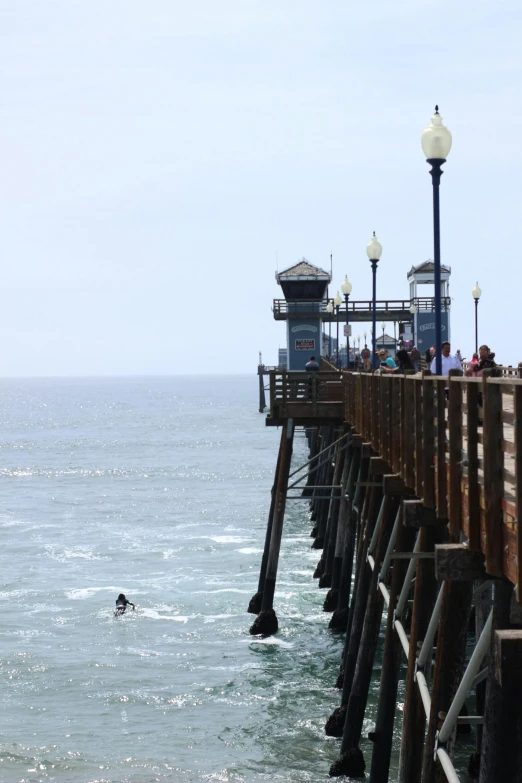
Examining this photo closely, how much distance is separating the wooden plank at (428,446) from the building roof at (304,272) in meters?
46.9

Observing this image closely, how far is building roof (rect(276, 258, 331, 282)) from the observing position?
185ft

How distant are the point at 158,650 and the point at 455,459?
1513 cm

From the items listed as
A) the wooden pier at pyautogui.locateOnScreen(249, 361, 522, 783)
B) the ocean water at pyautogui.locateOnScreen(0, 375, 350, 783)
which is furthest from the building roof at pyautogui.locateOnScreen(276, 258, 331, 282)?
the wooden pier at pyautogui.locateOnScreen(249, 361, 522, 783)

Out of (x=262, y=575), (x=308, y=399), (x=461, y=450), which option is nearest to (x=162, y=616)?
(x=262, y=575)

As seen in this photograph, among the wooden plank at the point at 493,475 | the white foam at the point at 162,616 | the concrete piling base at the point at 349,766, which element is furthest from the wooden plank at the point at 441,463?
the white foam at the point at 162,616

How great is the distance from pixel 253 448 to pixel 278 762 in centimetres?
7071

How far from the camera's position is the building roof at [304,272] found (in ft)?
185

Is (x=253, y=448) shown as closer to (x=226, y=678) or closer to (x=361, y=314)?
(x=361, y=314)

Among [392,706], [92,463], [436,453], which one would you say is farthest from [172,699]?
[92,463]

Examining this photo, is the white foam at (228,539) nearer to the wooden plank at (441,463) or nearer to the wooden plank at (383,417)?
the wooden plank at (383,417)

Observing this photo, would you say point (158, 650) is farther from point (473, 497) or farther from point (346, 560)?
point (473, 497)

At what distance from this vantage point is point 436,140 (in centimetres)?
1185

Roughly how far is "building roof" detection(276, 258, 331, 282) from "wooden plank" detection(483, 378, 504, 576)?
162 ft

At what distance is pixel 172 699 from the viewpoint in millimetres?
18656
